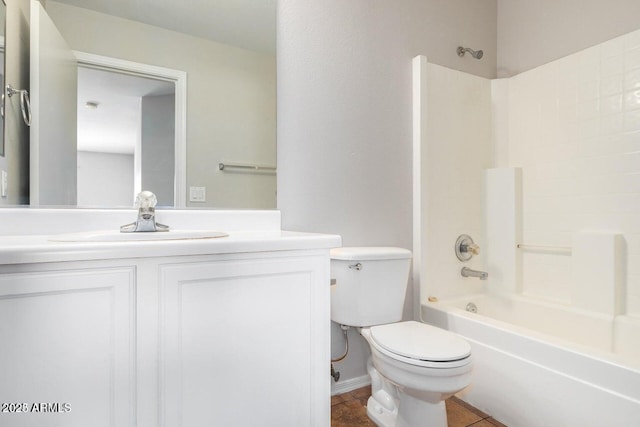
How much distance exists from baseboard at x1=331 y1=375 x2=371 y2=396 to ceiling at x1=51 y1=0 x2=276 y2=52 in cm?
166

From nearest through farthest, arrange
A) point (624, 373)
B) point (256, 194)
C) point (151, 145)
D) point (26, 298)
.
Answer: point (26, 298), point (624, 373), point (151, 145), point (256, 194)

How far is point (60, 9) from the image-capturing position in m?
1.23

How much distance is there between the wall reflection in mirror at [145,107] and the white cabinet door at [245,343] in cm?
60

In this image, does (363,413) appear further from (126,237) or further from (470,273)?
(126,237)

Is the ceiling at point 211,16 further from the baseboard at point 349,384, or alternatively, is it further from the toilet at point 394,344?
the baseboard at point 349,384

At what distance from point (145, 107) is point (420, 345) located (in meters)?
1.41

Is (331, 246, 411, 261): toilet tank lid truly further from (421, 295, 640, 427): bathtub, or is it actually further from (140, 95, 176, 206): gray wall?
(140, 95, 176, 206): gray wall

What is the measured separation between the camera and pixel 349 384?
176cm

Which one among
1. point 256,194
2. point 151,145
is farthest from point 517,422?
point 151,145

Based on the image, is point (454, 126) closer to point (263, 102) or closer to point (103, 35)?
→ point (263, 102)

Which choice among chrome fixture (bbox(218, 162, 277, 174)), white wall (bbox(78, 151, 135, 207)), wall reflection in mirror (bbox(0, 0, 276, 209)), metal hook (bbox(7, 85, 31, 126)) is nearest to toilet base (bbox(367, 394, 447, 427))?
wall reflection in mirror (bbox(0, 0, 276, 209))

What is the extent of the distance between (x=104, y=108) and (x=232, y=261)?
0.85 metres

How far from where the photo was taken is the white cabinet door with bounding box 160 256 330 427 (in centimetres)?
89

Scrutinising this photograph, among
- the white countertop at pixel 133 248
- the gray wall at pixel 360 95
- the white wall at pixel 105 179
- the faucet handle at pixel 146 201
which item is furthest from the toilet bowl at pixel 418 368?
the white wall at pixel 105 179
